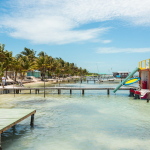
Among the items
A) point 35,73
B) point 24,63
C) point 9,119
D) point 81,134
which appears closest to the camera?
point 9,119

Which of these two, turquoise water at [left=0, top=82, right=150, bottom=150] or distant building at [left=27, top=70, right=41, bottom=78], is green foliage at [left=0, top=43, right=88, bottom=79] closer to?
distant building at [left=27, top=70, right=41, bottom=78]

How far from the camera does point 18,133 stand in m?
11.1

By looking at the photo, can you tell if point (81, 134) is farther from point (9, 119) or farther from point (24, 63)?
point (24, 63)

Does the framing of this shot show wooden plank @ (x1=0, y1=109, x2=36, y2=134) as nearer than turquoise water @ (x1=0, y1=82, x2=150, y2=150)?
Yes

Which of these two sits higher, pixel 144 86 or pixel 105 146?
pixel 144 86

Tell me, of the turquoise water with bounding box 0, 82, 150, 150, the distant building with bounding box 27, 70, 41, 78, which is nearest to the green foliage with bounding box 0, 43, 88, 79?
the distant building with bounding box 27, 70, 41, 78

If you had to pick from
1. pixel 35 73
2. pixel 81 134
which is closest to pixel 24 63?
pixel 35 73

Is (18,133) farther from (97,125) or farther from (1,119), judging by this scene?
(97,125)

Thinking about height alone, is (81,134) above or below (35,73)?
below

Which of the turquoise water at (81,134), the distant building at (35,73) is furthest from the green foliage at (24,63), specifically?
the turquoise water at (81,134)

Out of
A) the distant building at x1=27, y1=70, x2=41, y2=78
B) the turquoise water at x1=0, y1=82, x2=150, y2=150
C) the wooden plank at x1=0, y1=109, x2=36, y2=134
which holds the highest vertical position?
the distant building at x1=27, y1=70, x2=41, y2=78

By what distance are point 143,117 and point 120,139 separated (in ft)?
19.0

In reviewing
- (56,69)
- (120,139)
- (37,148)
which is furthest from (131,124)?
(56,69)

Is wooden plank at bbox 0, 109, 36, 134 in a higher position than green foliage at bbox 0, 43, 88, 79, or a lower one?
lower
